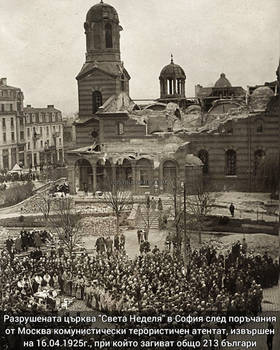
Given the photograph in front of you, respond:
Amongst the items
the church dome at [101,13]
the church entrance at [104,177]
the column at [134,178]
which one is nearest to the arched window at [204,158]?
the column at [134,178]

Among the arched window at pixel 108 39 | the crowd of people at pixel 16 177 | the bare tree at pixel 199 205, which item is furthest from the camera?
the crowd of people at pixel 16 177

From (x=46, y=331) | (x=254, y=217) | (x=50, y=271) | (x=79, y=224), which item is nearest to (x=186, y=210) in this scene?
(x=254, y=217)

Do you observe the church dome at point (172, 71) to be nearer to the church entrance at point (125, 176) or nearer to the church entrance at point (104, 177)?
the church entrance at point (125, 176)

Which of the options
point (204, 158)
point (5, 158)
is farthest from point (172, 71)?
point (5, 158)

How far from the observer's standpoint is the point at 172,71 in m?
6.67

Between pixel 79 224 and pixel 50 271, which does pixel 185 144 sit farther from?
pixel 50 271

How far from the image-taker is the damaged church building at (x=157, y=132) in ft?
22.2

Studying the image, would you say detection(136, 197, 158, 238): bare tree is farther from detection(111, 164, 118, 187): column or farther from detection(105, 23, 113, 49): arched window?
Result: detection(105, 23, 113, 49): arched window

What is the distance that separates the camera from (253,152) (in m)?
6.71

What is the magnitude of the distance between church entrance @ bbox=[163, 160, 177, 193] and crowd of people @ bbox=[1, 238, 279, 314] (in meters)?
0.90

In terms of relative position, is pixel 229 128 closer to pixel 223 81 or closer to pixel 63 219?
pixel 223 81

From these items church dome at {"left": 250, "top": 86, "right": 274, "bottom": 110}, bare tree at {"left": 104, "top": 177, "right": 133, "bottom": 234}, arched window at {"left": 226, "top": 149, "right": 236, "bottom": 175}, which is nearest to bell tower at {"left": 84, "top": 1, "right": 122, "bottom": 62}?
bare tree at {"left": 104, "top": 177, "right": 133, "bottom": 234}

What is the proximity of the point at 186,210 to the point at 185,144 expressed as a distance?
37.9 inches

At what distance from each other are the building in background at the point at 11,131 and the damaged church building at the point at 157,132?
73cm
